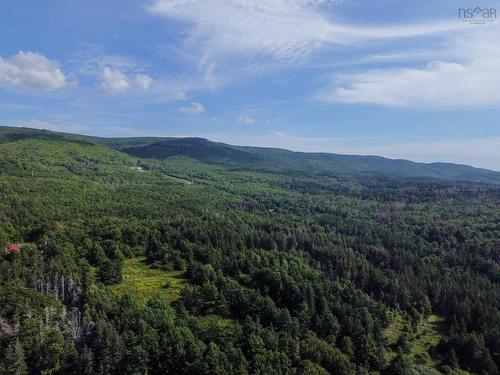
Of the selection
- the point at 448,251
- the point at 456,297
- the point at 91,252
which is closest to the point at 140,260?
the point at 91,252

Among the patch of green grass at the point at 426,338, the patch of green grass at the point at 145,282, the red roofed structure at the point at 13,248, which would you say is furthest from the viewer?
the red roofed structure at the point at 13,248

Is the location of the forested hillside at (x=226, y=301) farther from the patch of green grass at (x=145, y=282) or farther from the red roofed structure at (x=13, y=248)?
the patch of green grass at (x=145, y=282)

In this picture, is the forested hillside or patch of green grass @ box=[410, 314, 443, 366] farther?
patch of green grass @ box=[410, 314, 443, 366]

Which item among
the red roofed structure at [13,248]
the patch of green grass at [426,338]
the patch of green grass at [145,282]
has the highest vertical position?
the red roofed structure at [13,248]

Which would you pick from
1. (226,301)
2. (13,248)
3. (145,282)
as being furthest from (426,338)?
(13,248)

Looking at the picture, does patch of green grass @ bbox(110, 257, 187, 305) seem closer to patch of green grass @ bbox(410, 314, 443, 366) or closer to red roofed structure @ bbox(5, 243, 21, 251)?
red roofed structure @ bbox(5, 243, 21, 251)

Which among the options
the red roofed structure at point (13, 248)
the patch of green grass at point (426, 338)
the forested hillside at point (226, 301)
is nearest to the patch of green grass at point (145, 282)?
the forested hillside at point (226, 301)

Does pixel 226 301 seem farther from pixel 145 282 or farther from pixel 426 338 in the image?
pixel 426 338

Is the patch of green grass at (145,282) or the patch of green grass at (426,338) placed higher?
the patch of green grass at (145,282)

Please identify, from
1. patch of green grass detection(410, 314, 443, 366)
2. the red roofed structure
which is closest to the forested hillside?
the red roofed structure
